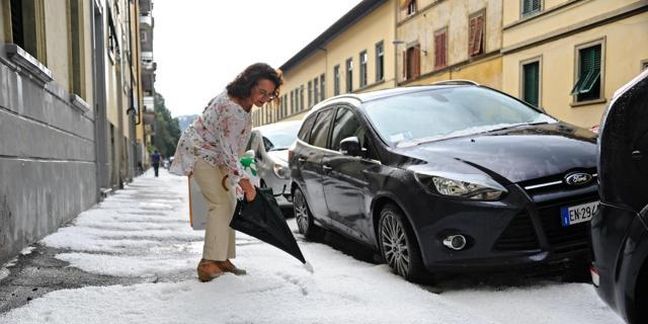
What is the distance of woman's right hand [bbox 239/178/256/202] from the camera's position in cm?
399

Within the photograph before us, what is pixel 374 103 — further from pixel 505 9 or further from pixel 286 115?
pixel 286 115

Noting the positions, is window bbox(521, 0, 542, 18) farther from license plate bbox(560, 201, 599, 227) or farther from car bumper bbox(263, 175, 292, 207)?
license plate bbox(560, 201, 599, 227)

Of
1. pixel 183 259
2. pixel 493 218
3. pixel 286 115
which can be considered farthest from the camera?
pixel 286 115

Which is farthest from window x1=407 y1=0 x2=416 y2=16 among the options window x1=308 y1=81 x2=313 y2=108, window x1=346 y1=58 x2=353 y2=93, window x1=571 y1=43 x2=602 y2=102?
window x1=308 y1=81 x2=313 y2=108

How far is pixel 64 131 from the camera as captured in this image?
6879 mm

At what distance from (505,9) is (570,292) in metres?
20.0

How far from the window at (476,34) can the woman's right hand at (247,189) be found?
68.9ft

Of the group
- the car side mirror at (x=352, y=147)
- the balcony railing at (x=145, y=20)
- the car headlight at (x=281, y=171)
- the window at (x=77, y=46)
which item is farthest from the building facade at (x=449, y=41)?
the balcony railing at (x=145, y=20)

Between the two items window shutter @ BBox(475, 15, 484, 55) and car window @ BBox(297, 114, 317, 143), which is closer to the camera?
car window @ BBox(297, 114, 317, 143)

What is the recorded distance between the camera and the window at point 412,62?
27.9m

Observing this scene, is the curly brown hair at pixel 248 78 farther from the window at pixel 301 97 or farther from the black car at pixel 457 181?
the window at pixel 301 97

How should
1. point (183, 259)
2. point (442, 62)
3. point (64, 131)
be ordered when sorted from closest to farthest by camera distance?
point (183, 259) → point (64, 131) → point (442, 62)

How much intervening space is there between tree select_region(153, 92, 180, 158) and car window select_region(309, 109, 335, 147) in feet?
294

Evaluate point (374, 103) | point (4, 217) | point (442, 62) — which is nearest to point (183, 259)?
point (4, 217)
